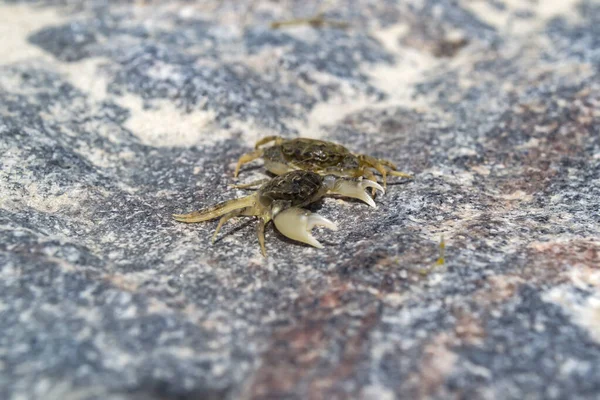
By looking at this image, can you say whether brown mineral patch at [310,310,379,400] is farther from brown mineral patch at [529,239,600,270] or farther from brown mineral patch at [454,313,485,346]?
brown mineral patch at [529,239,600,270]

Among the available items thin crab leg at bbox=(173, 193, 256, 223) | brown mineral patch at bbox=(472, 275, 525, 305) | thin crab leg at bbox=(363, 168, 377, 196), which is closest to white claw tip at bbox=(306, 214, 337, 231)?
thin crab leg at bbox=(173, 193, 256, 223)

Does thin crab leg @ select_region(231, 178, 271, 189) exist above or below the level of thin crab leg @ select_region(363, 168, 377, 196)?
below

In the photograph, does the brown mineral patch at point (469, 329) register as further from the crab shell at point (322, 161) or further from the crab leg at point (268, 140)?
the crab leg at point (268, 140)

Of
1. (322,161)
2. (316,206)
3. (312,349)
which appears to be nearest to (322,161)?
(322,161)

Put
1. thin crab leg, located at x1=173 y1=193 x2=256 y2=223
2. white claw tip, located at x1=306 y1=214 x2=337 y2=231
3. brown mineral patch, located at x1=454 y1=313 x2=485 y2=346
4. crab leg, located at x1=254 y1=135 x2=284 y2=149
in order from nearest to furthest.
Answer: brown mineral patch, located at x1=454 y1=313 x2=485 y2=346, white claw tip, located at x1=306 y1=214 x2=337 y2=231, thin crab leg, located at x1=173 y1=193 x2=256 y2=223, crab leg, located at x1=254 y1=135 x2=284 y2=149

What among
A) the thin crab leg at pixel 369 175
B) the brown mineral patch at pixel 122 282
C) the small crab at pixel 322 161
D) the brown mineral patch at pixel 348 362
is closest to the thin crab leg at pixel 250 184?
the small crab at pixel 322 161

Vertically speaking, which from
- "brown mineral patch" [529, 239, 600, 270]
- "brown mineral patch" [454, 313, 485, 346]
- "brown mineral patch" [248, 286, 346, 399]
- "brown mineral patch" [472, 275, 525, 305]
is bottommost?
"brown mineral patch" [248, 286, 346, 399]
